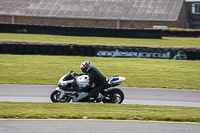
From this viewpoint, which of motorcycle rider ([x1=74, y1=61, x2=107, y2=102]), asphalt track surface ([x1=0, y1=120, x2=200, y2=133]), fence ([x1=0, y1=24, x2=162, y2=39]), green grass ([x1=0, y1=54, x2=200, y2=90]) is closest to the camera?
asphalt track surface ([x1=0, y1=120, x2=200, y2=133])

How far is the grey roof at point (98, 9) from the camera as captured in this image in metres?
41.8

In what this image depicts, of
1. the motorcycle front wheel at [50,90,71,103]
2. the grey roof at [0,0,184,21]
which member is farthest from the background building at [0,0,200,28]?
the motorcycle front wheel at [50,90,71,103]

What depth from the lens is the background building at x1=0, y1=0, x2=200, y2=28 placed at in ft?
137

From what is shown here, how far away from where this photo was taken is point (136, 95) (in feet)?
40.0

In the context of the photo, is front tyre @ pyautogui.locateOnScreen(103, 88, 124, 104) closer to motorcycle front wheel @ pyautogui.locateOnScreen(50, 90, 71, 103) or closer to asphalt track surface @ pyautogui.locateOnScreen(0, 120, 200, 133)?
motorcycle front wheel @ pyautogui.locateOnScreen(50, 90, 71, 103)

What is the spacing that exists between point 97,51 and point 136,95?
10.3m

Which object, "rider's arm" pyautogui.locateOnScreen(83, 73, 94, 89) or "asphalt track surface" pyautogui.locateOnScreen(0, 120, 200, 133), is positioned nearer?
"asphalt track surface" pyautogui.locateOnScreen(0, 120, 200, 133)

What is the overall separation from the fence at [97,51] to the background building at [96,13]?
19.9 m

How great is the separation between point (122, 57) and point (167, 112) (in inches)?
534

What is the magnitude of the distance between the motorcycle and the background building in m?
31.9

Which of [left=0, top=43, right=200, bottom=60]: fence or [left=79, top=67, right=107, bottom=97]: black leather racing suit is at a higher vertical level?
[left=0, top=43, right=200, bottom=60]: fence

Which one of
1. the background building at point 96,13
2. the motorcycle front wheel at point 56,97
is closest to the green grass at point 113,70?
the motorcycle front wheel at point 56,97

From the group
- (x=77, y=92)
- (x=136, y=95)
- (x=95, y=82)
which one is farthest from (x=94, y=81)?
(x=136, y=95)

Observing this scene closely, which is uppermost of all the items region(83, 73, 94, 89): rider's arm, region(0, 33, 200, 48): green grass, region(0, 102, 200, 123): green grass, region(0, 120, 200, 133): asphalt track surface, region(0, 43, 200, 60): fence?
region(0, 33, 200, 48): green grass
